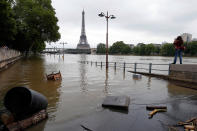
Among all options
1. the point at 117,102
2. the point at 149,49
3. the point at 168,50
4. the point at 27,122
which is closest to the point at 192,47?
the point at 168,50

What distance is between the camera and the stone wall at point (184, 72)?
9.21 meters

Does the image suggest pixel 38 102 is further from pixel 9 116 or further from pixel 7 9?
pixel 7 9

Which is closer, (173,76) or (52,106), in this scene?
(52,106)

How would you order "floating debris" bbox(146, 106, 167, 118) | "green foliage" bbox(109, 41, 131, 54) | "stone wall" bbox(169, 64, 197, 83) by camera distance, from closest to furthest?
"floating debris" bbox(146, 106, 167, 118), "stone wall" bbox(169, 64, 197, 83), "green foliage" bbox(109, 41, 131, 54)

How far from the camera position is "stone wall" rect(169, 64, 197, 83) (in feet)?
30.2

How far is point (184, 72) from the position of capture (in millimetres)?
9828

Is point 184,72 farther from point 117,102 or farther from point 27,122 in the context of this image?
point 27,122

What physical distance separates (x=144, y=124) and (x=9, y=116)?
352 centimetres

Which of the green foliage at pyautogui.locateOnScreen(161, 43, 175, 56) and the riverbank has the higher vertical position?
the green foliage at pyautogui.locateOnScreen(161, 43, 175, 56)

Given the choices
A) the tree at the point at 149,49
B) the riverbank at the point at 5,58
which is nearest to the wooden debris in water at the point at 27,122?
the riverbank at the point at 5,58

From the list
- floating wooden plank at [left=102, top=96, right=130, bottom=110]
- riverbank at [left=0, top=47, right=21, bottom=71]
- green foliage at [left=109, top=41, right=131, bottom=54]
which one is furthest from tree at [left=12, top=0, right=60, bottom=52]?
green foliage at [left=109, top=41, right=131, bottom=54]

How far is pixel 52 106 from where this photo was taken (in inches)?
214

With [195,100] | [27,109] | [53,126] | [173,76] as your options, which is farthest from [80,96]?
[173,76]

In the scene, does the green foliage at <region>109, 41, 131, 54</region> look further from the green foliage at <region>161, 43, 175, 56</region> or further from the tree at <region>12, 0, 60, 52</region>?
the tree at <region>12, 0, 60, 52</region>
